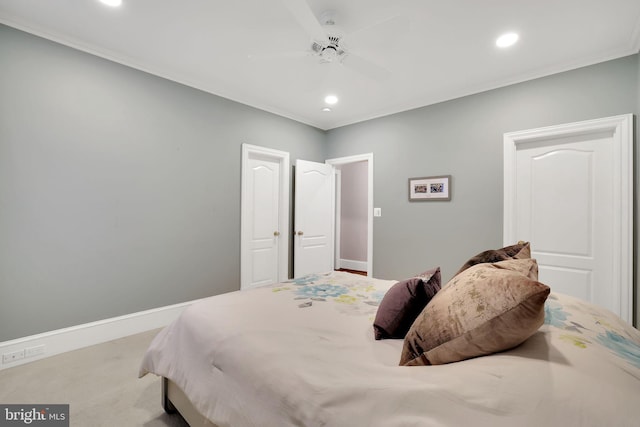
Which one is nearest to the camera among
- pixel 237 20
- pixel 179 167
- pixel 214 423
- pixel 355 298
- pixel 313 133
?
pixel 214 423

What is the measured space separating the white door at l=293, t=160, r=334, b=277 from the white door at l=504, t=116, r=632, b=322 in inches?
96.7

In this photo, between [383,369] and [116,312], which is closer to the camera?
[383,369]

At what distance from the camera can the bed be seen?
0.67 meters

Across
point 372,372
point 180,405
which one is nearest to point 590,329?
point 372,372

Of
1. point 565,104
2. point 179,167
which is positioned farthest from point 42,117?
point 565,104

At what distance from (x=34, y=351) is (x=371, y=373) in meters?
2.88

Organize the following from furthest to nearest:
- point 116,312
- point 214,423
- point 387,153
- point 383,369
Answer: point 387,153 → point 116,312 → point 214,423 → point 383,369

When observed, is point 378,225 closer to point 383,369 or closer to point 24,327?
point 383,369

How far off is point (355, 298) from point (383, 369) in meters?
0.88

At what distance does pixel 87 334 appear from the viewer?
8.37 ft

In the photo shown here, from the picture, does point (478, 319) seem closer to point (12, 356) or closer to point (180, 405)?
point (180, 405)

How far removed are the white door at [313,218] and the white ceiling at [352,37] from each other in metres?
1.34

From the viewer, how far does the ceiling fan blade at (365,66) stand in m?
2.28

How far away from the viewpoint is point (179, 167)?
3158 mm
